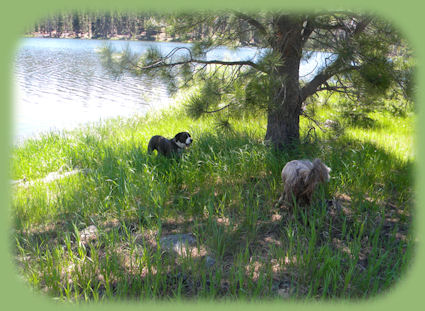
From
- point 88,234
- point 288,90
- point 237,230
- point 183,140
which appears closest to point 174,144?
point 183,140

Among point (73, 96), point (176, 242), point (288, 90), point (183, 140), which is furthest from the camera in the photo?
point (73, 96)

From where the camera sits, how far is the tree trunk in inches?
169

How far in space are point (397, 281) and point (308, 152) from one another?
2.14 m

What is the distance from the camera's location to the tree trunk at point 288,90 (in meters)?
4.29

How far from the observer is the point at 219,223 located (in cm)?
328

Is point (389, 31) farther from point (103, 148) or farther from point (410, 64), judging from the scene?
point (103, 148)

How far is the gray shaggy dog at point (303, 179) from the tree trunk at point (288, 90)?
1.06 metres

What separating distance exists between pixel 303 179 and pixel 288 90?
5.41ft

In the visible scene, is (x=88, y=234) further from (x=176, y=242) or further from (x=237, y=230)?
(x=237, y=230)

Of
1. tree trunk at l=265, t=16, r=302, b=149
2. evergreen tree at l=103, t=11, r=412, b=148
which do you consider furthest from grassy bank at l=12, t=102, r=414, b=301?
evergreen tree at l=103, t=11, r=412, b=148

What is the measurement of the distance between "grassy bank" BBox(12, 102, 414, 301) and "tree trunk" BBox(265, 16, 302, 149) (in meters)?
0.29

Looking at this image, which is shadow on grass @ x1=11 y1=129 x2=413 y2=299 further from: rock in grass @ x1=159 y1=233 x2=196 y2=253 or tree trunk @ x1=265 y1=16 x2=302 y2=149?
tree trunk @ x1=265 y1=16 x2=302 y2=149

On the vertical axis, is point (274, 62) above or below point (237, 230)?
above

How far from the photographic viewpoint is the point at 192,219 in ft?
11.3
